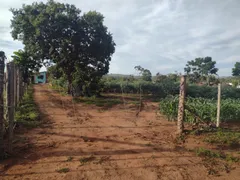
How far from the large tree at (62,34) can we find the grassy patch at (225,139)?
9.88 metres

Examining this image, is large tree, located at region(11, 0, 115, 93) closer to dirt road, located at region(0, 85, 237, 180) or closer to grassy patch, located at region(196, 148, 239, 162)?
dirt road, located at region(0, 85, 237, 180)

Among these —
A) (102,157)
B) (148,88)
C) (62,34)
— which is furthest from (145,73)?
(102,157)

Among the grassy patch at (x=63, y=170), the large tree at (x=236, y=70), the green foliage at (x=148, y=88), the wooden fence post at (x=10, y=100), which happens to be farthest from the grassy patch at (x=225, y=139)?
the large tree at (x=236, y=70)

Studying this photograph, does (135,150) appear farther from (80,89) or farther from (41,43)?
(80,89)

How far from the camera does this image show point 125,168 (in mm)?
3314

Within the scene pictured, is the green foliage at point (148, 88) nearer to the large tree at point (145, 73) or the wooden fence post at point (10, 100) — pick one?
the large tree at point (145, 73)

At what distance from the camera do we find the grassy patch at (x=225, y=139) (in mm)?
4691

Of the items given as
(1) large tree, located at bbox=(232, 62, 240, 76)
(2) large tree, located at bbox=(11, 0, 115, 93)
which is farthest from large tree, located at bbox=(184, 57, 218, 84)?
(2) large tree, located at bbox=(11, 0, 115, 93)

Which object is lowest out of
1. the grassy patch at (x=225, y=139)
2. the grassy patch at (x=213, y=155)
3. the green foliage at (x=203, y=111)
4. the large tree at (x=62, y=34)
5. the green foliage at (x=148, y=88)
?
the grassy patch at (x=213, y=155)

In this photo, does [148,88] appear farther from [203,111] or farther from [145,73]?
[203,111]

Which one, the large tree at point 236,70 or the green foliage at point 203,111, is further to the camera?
the large tree at point 236,70

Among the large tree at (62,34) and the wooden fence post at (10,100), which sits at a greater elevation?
the large tree at (62,34)

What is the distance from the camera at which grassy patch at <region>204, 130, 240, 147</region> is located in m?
4.69

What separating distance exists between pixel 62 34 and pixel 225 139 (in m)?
11.0
